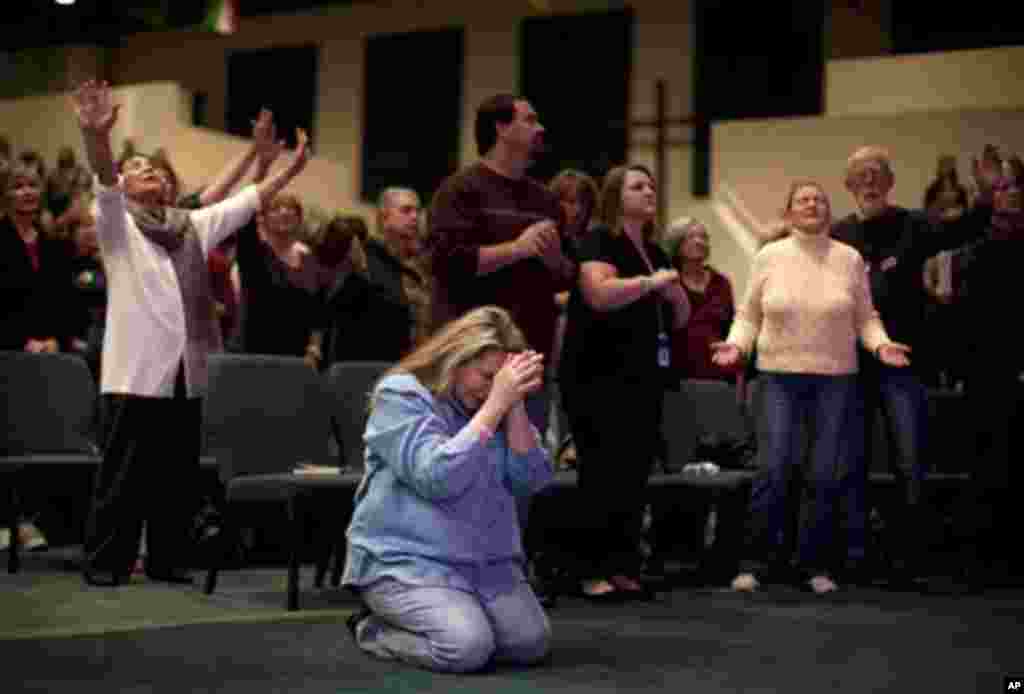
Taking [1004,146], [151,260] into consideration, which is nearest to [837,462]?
[151,260]

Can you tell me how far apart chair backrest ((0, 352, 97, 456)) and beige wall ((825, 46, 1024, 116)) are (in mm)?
5390

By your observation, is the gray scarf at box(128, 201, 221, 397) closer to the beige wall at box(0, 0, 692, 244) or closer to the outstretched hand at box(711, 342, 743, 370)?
the outstretched hand at box(711, 342, 743, 370)

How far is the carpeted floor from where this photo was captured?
3.43 m

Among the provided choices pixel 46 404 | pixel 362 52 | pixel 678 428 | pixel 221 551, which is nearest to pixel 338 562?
pixel 221 551

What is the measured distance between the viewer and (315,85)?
15.0 m

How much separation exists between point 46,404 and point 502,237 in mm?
2057

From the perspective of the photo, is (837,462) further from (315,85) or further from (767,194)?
(315,85)

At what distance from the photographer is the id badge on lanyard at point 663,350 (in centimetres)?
503

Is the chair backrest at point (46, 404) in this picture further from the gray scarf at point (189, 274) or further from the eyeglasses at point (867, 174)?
the eyeglasses at point (867, 174)

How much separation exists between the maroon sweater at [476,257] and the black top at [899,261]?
4.60 feet

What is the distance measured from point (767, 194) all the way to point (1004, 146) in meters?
1.87

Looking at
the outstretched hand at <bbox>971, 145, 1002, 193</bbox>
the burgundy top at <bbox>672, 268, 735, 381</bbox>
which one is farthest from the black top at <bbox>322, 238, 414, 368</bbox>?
the outstretched hand at <bbox>971, 145, 1002, 193</bbox>

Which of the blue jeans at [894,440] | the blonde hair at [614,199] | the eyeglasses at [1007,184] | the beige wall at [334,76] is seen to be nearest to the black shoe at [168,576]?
the blonde hair at [614,199]

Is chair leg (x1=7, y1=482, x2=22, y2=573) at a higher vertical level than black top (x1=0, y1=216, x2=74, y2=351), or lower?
lower
